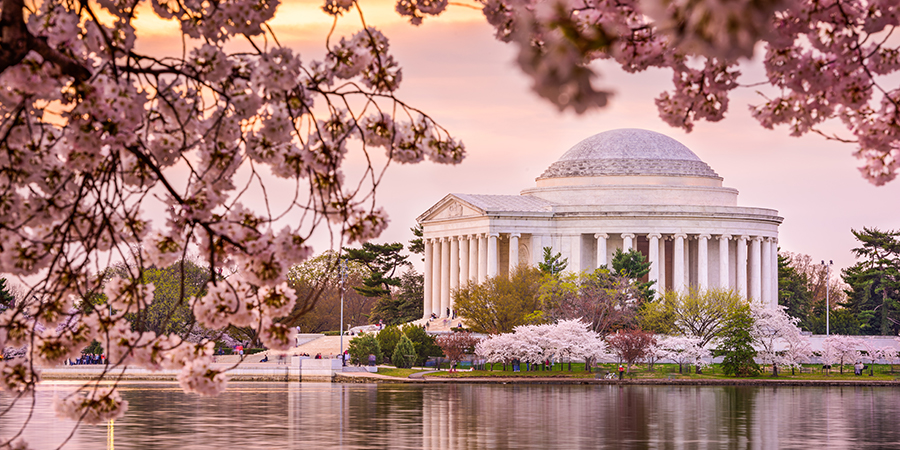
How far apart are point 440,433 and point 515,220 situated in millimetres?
78547

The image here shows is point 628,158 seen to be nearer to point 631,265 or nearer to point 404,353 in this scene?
point 631,265

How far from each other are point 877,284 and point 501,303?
54.8m

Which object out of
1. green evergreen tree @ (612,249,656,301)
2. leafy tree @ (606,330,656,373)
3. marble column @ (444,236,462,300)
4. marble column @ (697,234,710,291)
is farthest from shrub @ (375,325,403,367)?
marble column @ (697,234,710,291)

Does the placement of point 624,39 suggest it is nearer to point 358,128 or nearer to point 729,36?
point 358,128

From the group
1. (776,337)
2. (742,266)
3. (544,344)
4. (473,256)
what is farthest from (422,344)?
(742,266)

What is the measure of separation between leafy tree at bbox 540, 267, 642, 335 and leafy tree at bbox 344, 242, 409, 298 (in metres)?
42.2

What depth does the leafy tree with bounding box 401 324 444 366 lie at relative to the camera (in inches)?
3850

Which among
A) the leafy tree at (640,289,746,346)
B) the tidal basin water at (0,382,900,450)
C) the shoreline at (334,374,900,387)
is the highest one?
the leafy tree at (640,289,746,346)

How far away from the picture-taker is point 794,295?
144m

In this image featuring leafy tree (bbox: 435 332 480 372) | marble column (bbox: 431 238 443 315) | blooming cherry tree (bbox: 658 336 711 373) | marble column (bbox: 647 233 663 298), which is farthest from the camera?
marble column (bbox: 431 238 443 315)

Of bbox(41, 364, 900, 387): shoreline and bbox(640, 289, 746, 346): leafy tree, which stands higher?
bbox(640, 289, 746, 346): leafy tree

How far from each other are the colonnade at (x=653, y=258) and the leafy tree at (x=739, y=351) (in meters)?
27.2

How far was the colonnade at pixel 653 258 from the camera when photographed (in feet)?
405

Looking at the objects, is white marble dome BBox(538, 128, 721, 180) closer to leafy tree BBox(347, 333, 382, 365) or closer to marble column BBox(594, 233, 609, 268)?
marble column BBox(594, 233, 609, 268)
